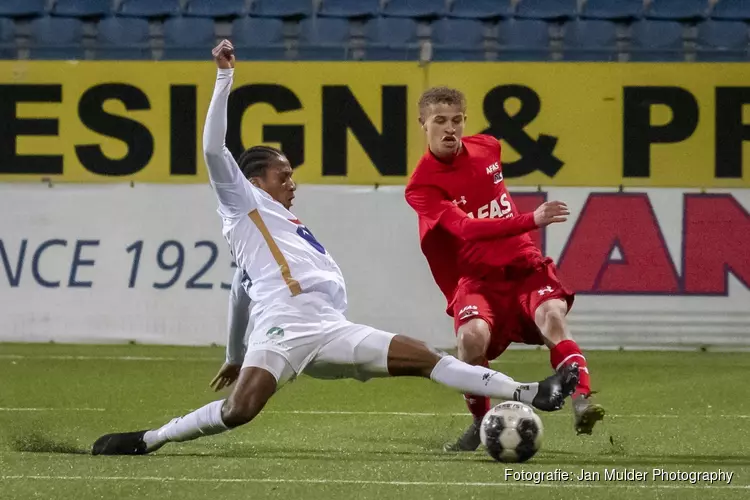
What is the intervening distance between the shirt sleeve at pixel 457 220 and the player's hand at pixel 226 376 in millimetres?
1177

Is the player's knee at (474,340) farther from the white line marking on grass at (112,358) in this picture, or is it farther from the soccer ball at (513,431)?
the white line marking on grass at (112,358)

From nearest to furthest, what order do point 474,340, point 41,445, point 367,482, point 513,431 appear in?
point 367,482
point 513,431
point 474,340
point 41,445

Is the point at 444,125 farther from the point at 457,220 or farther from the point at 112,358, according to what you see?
the point at 112,358

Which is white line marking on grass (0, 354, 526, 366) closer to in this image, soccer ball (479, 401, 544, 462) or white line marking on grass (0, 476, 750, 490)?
soccer ball (479, 401, 544, 462)

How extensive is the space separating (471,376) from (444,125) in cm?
136

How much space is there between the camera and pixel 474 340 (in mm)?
6520

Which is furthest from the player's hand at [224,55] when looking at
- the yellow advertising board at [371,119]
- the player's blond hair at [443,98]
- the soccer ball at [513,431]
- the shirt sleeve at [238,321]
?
the yellow advertising board at [371,119]

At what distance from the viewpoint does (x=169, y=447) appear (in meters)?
6.69

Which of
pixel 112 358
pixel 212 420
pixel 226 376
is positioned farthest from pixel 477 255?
pixel 112 358

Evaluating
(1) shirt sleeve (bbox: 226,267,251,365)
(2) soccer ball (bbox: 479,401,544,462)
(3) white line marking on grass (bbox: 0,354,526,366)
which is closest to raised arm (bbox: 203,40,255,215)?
(1) shirt sleeve (bbox: 226,267,251,365)

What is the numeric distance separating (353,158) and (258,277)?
235 inches

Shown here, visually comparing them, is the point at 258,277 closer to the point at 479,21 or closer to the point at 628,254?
the point at 628,254

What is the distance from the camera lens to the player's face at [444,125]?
22.0ft

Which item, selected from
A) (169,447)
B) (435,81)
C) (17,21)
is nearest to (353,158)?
(435,81)
